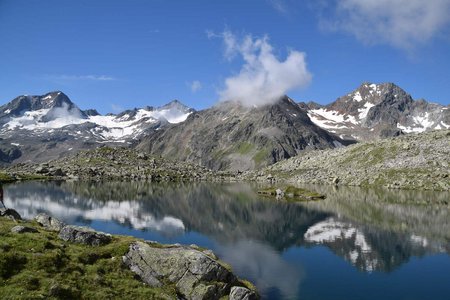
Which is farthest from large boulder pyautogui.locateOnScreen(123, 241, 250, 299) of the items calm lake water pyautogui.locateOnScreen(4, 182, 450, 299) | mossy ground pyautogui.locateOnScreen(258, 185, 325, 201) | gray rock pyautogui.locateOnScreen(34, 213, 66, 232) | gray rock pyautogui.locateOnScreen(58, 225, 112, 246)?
mossy ground pyautogui.locateOnScreen(258, 185, 325, 201)

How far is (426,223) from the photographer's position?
109375mm

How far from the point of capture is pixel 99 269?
3759cm

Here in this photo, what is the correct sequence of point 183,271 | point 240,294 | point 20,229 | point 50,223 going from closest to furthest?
point 240,294, point 183,271, point 20,229, point 50,223

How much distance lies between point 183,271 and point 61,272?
1189cm

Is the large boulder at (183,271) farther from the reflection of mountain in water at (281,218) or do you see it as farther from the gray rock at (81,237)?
the reflection of mountain in water at (281,218)

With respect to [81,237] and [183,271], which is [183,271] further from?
[81,237]

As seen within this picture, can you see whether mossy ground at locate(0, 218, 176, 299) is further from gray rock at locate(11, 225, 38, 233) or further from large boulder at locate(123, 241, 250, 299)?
large boulder at locate(123, 241, 250, 299)

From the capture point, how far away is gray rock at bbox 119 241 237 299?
1539 inches

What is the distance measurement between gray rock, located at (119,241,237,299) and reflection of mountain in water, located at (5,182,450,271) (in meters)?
33.2

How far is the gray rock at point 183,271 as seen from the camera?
3909 centimetres

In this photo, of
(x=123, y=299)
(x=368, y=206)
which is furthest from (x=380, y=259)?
(x=368, y=206)

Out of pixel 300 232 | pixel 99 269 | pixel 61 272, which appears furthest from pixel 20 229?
pixel 300 232

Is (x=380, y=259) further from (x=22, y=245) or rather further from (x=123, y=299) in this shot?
(x=22, y=245)

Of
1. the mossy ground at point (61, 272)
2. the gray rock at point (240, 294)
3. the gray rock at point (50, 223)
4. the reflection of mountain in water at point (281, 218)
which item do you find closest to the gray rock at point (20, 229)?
the mossy ground at point (61, 272)
